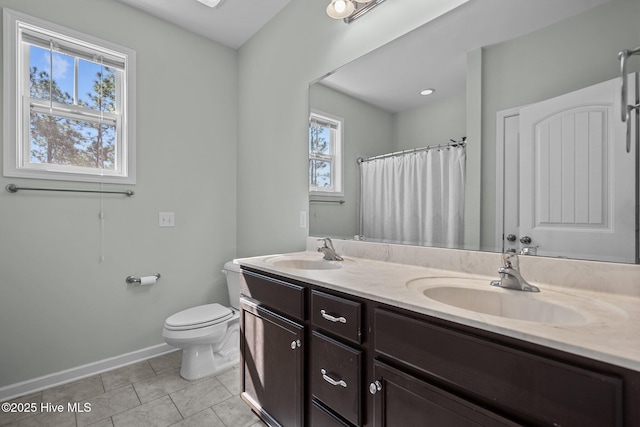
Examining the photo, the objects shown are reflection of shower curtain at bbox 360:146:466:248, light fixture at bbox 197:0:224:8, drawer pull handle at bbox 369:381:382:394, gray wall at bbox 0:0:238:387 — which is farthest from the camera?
light fixture at bbox 197:0:224:8

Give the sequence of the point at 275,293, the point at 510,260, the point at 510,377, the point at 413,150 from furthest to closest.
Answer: the point at 413,150 → the point at 275,293 → the point at 510,260 → the point at 510,377

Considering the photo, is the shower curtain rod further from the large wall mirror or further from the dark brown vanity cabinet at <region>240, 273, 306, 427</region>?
the dark brown vanity cabinet at <region>240, 273, 306, 427</region>

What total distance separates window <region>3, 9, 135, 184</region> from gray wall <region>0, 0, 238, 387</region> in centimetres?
8

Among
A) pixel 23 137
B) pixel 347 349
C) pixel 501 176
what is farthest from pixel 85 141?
pixel 501 176

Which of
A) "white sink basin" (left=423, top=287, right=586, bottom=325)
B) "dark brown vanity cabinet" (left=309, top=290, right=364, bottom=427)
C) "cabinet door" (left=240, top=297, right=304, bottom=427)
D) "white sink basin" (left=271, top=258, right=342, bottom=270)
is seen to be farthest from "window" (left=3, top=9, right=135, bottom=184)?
"white sink basin" (left=423, top=287, right=586, bottom=325)

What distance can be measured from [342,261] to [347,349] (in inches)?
26.6

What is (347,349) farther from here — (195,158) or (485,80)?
(195,158)

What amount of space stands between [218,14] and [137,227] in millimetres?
1822

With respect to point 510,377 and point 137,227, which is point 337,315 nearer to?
point 510,377

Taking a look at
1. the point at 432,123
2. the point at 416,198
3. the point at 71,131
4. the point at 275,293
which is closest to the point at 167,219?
the point at 71,131

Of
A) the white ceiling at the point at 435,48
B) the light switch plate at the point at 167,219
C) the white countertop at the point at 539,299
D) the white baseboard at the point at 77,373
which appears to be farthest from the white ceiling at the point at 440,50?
the white baseboard at the point at 77,373

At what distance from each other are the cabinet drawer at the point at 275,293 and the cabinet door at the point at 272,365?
0.15 feet

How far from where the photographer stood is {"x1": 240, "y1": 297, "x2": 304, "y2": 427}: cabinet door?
1.28 metres

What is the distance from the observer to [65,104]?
6.83 feet
